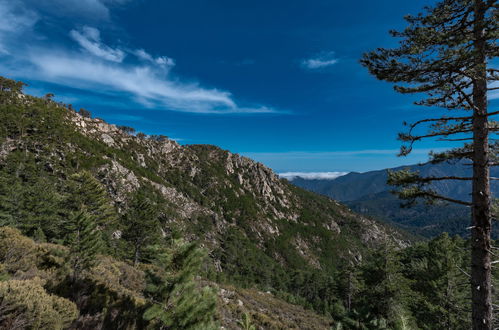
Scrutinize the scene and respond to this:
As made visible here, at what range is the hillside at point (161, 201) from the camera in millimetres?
34000

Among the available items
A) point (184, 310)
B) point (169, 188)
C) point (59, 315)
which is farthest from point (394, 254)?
point (169, 188)

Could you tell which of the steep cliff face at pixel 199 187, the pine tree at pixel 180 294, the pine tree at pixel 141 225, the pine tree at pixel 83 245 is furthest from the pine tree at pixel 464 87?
the steep cliff face at pixel 199 187

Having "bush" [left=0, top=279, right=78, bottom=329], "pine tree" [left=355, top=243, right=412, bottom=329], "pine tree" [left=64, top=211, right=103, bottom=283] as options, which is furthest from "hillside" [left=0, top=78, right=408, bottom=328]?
"pine tree" [left=64, top=211, right=103, bottom=283]

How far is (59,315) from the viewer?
6840 millimetres

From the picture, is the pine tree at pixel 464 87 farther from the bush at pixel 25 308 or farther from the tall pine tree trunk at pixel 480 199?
the bush at pixel 25 308

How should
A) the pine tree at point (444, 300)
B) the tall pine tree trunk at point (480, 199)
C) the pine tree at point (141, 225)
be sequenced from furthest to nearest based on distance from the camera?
the pine tree at point (141, 225) < the pine tree at point (444, 300) < the tall pine tree trunk at point (480, 199)

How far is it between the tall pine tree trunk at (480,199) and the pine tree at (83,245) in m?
18.1

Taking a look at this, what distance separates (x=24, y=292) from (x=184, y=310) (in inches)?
190

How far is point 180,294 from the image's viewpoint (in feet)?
29.8

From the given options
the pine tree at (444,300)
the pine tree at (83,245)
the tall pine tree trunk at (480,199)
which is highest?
the tall pine tree trunk at (480,199)

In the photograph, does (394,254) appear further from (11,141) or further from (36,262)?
(11,141)

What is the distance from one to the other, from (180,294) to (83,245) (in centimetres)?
1057

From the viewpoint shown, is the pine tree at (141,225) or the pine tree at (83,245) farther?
the pine tree at (141,225)

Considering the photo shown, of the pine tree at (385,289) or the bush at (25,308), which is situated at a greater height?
the bush at (25,308)
